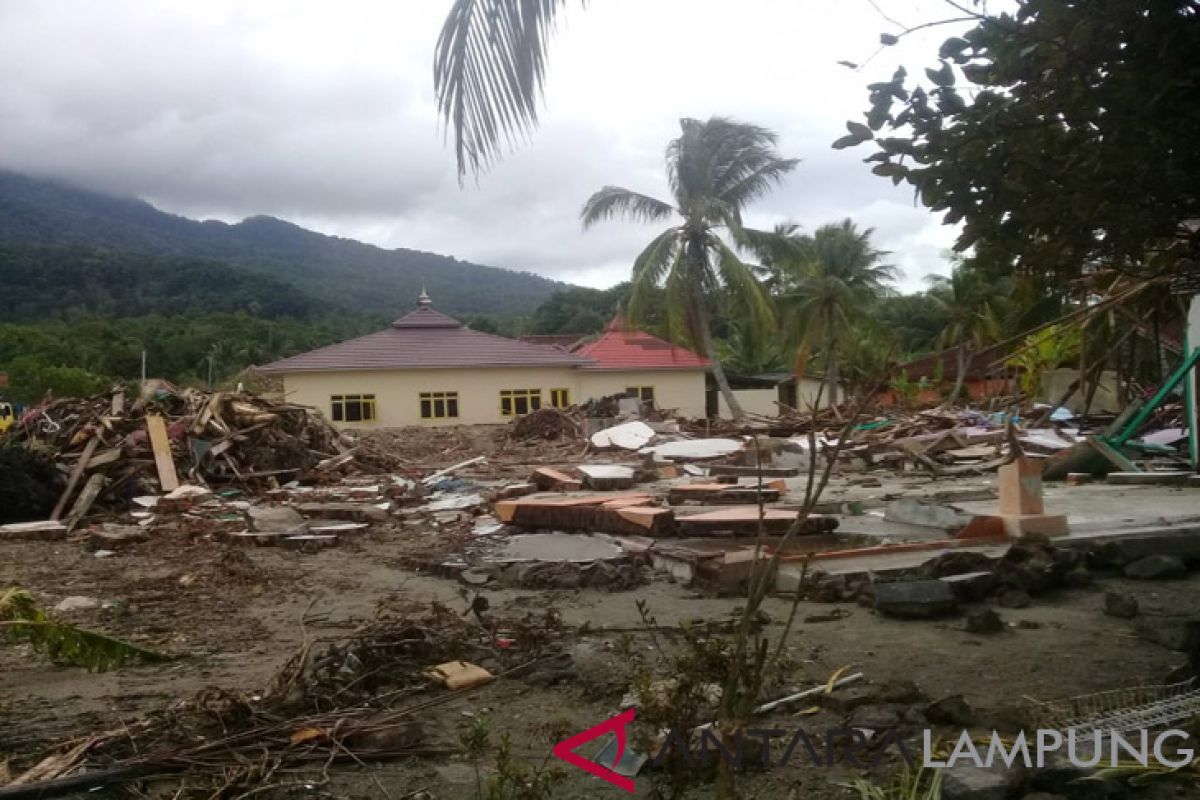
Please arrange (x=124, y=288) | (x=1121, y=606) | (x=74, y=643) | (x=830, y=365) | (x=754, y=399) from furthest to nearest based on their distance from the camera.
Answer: (x=124, y=288) < (x=754, y=399) < (x=830, y=365) < (x=1121, y=606) < (x=74, y=643)

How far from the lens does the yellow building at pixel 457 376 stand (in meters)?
33.9

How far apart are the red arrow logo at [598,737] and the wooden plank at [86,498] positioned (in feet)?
32.3

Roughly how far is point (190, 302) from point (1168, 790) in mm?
76319

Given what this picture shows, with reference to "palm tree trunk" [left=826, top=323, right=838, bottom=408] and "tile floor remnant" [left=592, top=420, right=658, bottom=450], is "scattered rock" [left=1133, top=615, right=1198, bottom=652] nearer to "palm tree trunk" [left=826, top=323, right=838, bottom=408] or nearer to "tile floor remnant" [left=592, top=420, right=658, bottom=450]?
"palm tree trunk" [left=826, top=323, right=838, bottom=408]

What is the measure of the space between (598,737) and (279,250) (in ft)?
444

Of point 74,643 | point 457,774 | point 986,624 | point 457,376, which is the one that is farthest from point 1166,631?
point 457,376

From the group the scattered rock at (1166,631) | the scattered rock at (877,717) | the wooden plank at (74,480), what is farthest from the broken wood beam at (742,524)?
the wooden plank at (74,480)

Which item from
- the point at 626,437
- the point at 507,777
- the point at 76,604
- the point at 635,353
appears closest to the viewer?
the point at 507,777

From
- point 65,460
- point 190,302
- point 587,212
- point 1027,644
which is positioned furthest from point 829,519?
point 190,302

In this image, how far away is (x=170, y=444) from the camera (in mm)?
15008

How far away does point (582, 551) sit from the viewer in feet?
27.5

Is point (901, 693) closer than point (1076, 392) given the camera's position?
Yes

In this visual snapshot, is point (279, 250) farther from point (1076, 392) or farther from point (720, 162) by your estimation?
point (1076, 392)

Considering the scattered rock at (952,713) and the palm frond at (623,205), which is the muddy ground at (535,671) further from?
the palm frond at (623,205)
